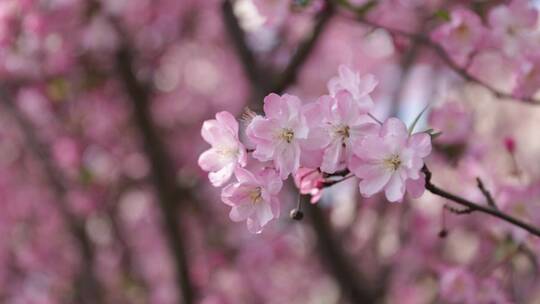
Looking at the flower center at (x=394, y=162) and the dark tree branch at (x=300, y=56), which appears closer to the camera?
the flower center at (x=394, y=162)

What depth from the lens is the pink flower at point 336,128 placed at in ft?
3.75

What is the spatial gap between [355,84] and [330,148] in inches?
7.4

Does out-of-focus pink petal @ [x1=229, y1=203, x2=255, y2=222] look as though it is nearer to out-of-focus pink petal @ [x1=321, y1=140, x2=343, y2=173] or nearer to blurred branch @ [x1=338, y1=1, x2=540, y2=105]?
out-of-focus pink petal @ [x1=321, y1=140, x2=343, y2=173]

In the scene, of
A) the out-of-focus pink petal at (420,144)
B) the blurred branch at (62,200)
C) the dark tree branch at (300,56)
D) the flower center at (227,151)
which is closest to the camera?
the out-of-focus pink petal at (420,144)

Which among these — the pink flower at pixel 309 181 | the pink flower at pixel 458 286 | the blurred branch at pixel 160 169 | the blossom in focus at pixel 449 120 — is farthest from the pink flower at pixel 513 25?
the blurred branch at pixel 160 169

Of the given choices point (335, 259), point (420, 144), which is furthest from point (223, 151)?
point (335, 259)

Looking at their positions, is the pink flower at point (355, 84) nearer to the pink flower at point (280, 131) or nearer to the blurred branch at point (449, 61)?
the pink flower at point (280, 131)

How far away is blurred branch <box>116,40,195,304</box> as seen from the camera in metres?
3.14

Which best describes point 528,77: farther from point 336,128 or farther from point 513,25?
point 336,128

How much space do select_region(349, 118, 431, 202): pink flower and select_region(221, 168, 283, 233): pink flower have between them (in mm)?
142

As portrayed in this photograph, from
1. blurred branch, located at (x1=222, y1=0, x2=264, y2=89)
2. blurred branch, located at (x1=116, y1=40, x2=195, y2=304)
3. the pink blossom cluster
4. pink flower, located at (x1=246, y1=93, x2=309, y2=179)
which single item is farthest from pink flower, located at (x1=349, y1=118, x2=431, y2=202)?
blurred branch, located at (x1=116, y1=40, x2=195, y2=304)

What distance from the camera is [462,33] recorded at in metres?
1.83

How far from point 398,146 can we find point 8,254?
12.7 ft

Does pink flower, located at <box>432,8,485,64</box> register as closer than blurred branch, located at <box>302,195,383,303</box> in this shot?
Yes
